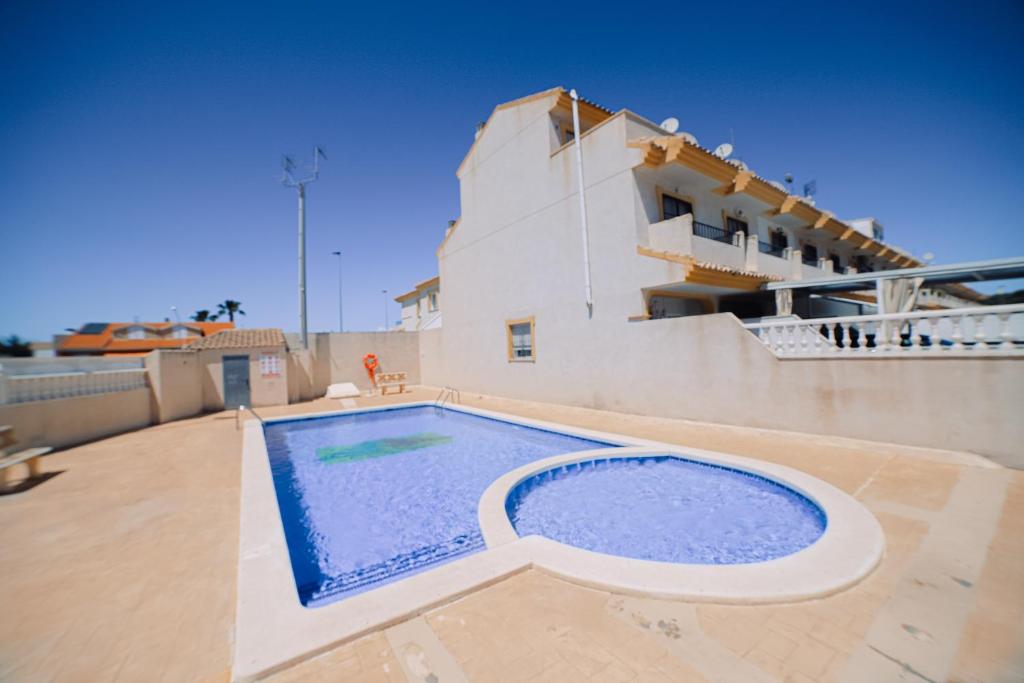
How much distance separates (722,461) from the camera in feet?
20.6

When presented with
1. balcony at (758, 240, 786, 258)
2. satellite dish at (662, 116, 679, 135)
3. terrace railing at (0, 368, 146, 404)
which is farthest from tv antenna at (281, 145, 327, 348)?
balcony at (758, 240, 786, 258)

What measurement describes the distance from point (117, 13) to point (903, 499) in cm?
1587

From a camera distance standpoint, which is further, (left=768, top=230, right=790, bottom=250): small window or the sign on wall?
the sign on wall

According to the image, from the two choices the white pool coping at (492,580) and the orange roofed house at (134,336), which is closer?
the white pool coping at (492,580)

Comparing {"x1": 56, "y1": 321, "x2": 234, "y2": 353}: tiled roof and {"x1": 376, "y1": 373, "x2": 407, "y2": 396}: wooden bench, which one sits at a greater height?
{"x1": 56, "y1": 321, "x2": 234, "y2": 353}: tiled roof

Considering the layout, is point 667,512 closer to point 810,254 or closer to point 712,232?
point 712,232

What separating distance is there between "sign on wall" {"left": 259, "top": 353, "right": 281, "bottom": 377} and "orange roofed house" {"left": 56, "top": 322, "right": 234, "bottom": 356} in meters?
28.3

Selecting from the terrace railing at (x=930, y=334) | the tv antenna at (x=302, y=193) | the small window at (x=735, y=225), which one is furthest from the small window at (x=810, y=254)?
the tv antenna at (x=302, y=193)

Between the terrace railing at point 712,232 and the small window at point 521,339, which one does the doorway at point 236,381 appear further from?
the terrace railing at point 712,232

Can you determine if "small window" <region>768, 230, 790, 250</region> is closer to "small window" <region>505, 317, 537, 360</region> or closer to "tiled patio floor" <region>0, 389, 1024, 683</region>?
"small window" <region>505, 317, 537, 360</region>

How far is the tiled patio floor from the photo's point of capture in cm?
221

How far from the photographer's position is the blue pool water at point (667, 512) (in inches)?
171

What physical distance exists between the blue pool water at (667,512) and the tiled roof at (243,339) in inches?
587

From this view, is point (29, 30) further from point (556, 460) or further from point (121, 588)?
point (556, 460)
